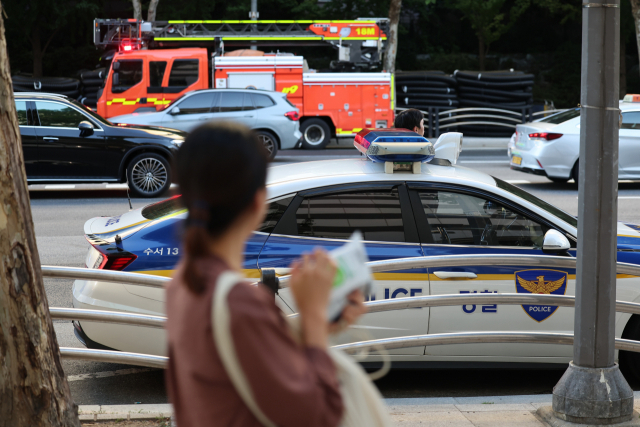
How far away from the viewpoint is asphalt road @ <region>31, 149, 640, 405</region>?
4875mm

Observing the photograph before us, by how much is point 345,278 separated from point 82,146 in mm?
11498

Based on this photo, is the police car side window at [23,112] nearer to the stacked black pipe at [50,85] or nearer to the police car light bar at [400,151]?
the police car light bar at [400,151]

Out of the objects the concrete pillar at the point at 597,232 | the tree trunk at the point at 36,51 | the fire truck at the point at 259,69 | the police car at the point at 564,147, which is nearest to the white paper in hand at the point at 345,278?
the concrete pillar at the point at 597,232

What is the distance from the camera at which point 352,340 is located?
454cm

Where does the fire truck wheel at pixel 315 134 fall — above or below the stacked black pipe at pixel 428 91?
below

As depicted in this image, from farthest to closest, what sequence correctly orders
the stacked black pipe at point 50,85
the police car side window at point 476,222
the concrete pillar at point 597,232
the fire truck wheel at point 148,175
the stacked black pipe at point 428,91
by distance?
the stacked black pipe at point 50,85
the stacked black pipe at point 428,91
the fire truck wheel at point 148,175
the police car side window at point 476,222
the concrete pillar at point 597,232

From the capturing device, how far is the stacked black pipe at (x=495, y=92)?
22.5 m

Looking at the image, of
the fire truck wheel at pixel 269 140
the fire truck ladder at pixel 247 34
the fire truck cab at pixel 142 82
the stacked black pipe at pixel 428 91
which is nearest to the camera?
the fire truck wheel at pixel 269 140

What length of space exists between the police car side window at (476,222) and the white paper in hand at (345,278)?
3145 millimetres

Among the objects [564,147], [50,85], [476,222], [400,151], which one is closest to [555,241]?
[476,222]

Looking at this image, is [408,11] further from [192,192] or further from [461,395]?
[192,192]

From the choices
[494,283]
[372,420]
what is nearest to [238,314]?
[372,420]

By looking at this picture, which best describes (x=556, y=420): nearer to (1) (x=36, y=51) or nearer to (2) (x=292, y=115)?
(2) (x=292, y=115)

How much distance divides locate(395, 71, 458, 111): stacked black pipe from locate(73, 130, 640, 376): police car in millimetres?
17934
